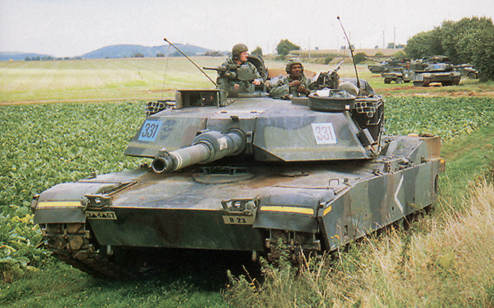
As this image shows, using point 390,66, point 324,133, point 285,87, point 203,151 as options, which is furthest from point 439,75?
point 203,151

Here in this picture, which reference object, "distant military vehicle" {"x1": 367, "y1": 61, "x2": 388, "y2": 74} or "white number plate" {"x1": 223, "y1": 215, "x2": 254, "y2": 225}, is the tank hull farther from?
"distant military vehicle" {"x1": 367, "y1": 61, "x2": 388, "y2": 74}

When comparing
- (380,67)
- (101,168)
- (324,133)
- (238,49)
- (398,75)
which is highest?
(238,49)

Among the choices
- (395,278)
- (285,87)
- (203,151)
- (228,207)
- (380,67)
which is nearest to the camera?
(395,278)

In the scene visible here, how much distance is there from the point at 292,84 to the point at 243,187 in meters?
3.11

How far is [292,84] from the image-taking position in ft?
31.6

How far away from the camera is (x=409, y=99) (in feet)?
108

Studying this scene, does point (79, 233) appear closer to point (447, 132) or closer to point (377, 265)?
point (377, 265)

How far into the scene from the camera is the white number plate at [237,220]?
611cm

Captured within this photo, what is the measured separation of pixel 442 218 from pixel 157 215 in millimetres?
4557

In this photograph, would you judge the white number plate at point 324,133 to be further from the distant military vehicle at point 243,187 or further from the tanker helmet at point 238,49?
the tanker helmet at point 238,49

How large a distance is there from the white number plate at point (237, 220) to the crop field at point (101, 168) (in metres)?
0.59

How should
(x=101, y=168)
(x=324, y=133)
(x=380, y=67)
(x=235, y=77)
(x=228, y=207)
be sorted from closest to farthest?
(x=228, y=207) < (x=324, y=133) < (x=235, y=77) < (x=101, y=168) < (x=380, y=67)

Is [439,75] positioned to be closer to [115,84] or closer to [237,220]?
[115,84]

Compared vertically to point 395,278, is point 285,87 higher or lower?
higher
